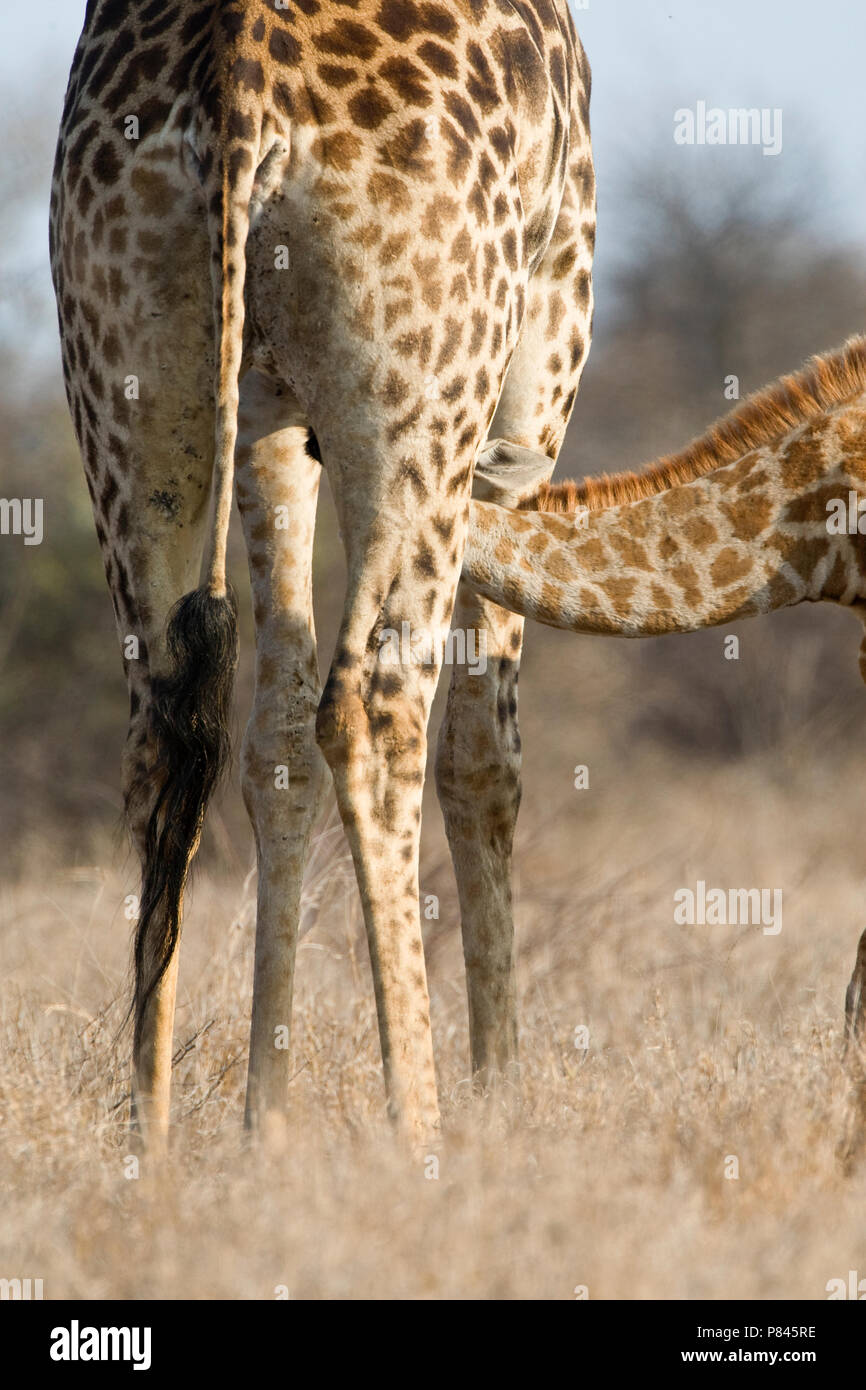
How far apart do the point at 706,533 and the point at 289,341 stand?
1.32 meters

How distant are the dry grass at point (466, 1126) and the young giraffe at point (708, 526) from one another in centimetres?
69

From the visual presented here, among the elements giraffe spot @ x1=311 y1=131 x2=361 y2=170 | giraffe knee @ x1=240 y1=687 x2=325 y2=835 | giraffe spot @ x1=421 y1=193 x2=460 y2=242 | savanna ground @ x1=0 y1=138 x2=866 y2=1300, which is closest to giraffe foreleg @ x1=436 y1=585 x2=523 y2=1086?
savanna ground @ x1=0 y1=138 x2=866 y2=1300

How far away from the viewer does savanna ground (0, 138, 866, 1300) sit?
265cm

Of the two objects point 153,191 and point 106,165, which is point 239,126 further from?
point 106,165

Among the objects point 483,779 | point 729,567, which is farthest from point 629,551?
point 483,779

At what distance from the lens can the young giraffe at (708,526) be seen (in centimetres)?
397

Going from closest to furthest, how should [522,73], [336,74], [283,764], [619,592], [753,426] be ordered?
1. [336,74]
2. [522,73]
3. [283,764]
4. [619,592]
5. [753,426]

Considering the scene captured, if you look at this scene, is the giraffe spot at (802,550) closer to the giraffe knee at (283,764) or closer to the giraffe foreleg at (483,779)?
the giraffe foreleg at (483,779)

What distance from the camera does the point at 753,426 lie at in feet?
14.1

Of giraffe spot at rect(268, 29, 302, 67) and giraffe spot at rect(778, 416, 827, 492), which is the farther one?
giraffe spot at rect(778, 416, 827, 492)

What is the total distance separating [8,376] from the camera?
13.9 metres

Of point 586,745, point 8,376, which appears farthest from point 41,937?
point 8,376

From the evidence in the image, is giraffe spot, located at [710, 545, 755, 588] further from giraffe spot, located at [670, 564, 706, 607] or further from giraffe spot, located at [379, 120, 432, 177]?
giraffe spot, located at [379, 120, 432, 177]

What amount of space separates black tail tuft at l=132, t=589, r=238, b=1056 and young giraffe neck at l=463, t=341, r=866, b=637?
34.2 inches
